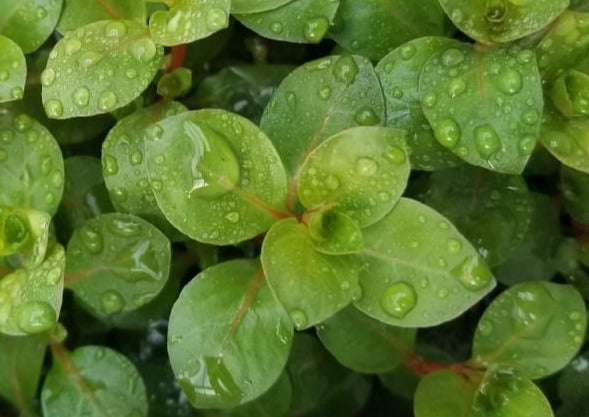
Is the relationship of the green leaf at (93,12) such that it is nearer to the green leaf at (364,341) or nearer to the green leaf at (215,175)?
the green leaf at (215,175)

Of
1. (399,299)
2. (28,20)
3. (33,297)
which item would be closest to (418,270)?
(399,299)

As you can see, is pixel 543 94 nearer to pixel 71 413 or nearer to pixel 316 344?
pixel 316 344

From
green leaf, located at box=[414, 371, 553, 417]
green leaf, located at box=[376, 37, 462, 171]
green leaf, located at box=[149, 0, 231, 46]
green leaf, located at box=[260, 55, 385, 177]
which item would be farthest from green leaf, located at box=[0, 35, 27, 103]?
green leaf, located at box=[414, 371, 553, 417]

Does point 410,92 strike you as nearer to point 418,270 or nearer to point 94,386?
point 418,270

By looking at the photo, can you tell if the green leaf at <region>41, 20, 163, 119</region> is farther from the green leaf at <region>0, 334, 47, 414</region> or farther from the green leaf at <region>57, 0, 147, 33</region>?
the green leaf at <region>0, 334, 47, 414</region>

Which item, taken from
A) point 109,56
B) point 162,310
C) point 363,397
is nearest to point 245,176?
point 109,56

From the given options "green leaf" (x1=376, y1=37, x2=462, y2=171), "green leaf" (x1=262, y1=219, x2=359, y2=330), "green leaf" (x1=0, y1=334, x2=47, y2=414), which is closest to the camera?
"green leaf" (x1=262, y1=219, x2=359, y2=330)
